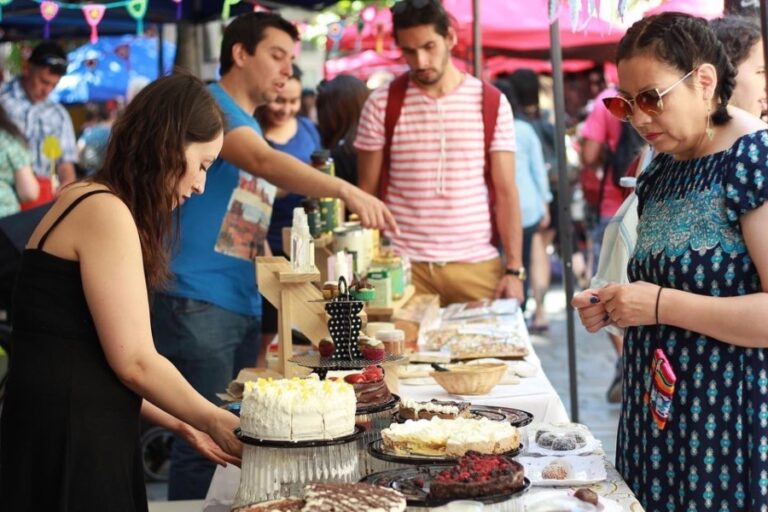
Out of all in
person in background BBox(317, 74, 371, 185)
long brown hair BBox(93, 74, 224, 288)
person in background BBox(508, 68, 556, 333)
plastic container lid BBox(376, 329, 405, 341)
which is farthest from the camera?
person in background BBox(508, 68, 556, 333)

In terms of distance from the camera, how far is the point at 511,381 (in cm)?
408

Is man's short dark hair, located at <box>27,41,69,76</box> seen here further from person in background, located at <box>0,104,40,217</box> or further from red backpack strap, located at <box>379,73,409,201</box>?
red backpack strap, located at <box>379,73,409,201</box>

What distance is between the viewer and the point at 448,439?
2756mm

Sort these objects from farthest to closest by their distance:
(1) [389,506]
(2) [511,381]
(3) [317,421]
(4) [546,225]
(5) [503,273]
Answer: (4) [546,225], (5) [503,273], (2) [511,381], (3) [317,421], (1) [389,506]

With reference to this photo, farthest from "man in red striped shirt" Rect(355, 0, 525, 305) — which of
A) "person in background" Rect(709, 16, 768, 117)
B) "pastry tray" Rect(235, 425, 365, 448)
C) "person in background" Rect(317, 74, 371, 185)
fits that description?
"pastry tray" Rect(235, 425, 365, 448)

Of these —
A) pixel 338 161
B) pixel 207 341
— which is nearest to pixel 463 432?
pixel 207 341

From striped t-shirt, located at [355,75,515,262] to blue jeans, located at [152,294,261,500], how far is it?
1.39 m

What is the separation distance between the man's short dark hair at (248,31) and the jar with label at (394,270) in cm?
A: 99

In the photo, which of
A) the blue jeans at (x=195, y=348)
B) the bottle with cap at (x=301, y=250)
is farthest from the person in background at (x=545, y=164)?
the bottle with cap at (x=301, y=250)

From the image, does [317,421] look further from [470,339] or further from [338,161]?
[338,161]

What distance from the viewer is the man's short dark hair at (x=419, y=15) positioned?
17.9ft

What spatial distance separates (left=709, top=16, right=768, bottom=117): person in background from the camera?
3.71 meters

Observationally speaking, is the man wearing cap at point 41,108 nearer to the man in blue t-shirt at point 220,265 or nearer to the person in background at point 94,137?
the person in background at point 94,137

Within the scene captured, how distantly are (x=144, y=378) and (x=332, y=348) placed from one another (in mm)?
873
